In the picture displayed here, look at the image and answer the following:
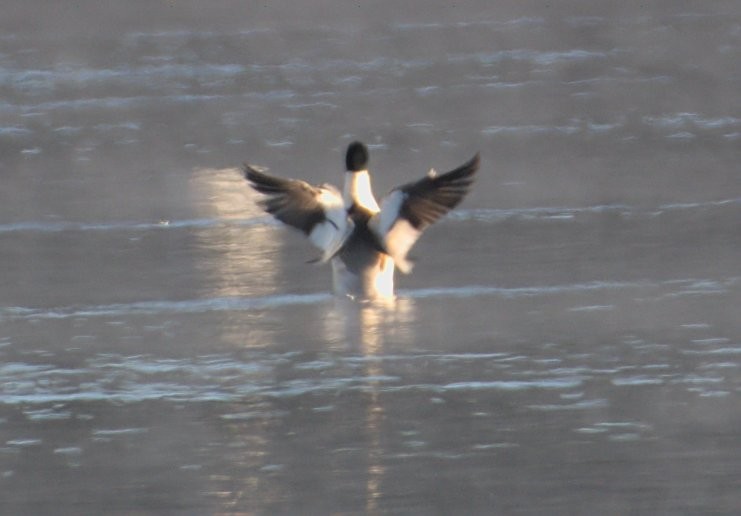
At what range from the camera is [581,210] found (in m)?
10.3

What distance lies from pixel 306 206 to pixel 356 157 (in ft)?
1.08

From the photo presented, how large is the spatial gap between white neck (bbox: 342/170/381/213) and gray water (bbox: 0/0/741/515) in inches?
16.6

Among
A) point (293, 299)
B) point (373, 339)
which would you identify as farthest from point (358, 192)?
point (373, 339)

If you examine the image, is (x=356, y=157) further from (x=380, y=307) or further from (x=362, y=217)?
(x=380, y=307)

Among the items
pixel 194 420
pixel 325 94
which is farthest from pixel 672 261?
pixel 325 94

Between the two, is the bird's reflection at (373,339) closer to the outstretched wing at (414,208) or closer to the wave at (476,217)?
the outstretched wing at (414,208)

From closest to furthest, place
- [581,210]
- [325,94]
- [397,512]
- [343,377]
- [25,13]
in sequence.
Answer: [397,512], [343,377], [581,210], [325,94], [25,13]

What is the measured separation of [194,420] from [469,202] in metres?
4.33

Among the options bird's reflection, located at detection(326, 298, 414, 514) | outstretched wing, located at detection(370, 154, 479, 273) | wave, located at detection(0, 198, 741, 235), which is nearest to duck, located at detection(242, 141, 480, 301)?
outstretched wing, located at detection(370, 154, 479, 273)

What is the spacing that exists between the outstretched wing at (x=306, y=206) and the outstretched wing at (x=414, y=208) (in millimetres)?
184

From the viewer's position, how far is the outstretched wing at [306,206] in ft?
29.3

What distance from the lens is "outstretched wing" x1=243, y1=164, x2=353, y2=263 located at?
→ 893 centimetres

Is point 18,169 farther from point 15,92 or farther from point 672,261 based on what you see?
point 672,261

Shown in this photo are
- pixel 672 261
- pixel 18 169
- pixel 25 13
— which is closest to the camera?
pixel 672 261
